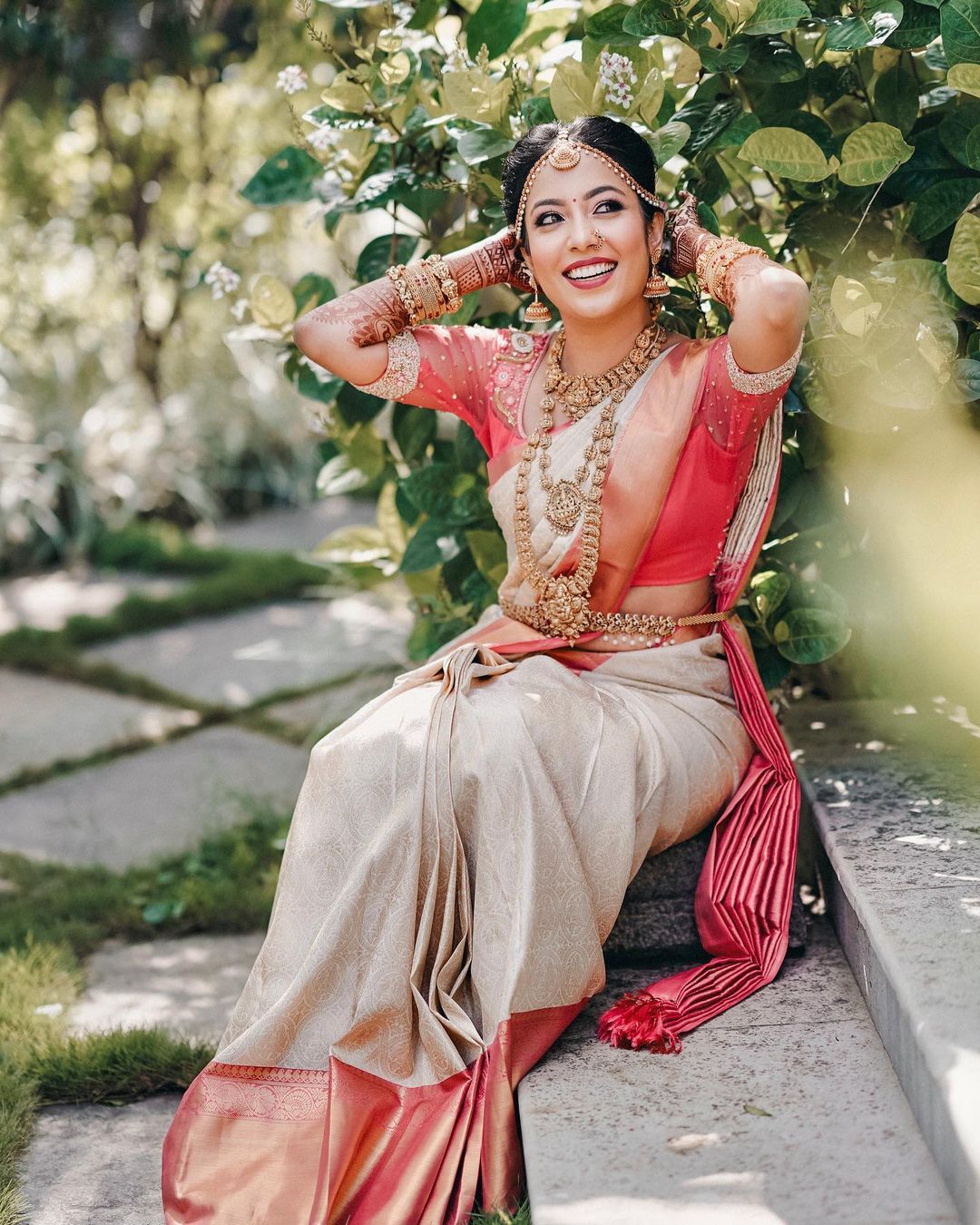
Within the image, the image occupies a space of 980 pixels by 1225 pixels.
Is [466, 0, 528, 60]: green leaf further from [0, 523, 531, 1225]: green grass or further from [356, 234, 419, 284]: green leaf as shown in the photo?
[0, 523, 531, 1225]: green grass

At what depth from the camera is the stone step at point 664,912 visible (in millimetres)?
2414

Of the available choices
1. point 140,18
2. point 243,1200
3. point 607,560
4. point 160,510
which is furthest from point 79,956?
point 160,510

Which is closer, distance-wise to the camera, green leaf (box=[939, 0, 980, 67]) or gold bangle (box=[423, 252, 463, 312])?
green leaf (box=[939, 0, 980, 67])

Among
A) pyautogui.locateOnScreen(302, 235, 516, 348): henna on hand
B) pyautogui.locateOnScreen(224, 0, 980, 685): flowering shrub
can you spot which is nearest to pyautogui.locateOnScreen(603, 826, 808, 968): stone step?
pyautogui.locateOnScreen(224, 0, 980, 685): flowering shrub

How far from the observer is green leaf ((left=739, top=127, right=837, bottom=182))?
234cm

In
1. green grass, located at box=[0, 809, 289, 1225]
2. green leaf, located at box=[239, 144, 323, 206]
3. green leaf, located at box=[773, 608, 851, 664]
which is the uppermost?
green leaf, located at box=[239, 144, 323, 206]

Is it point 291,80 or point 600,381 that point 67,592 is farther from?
point 600,381

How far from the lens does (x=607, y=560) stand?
2398 mm

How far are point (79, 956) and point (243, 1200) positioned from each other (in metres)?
1.16

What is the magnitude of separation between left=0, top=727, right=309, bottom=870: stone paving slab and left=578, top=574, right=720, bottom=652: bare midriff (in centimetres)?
156

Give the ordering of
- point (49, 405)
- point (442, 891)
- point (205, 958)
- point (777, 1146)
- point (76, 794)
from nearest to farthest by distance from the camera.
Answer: point (777, 1146)
point (442, 891)
point (205, 958)
point (76, 794)
point (49, 405)

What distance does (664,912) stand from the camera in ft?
7.93

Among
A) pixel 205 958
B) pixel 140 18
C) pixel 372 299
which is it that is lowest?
pixel 205 958

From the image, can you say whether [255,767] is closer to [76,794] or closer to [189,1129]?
[76,794]
